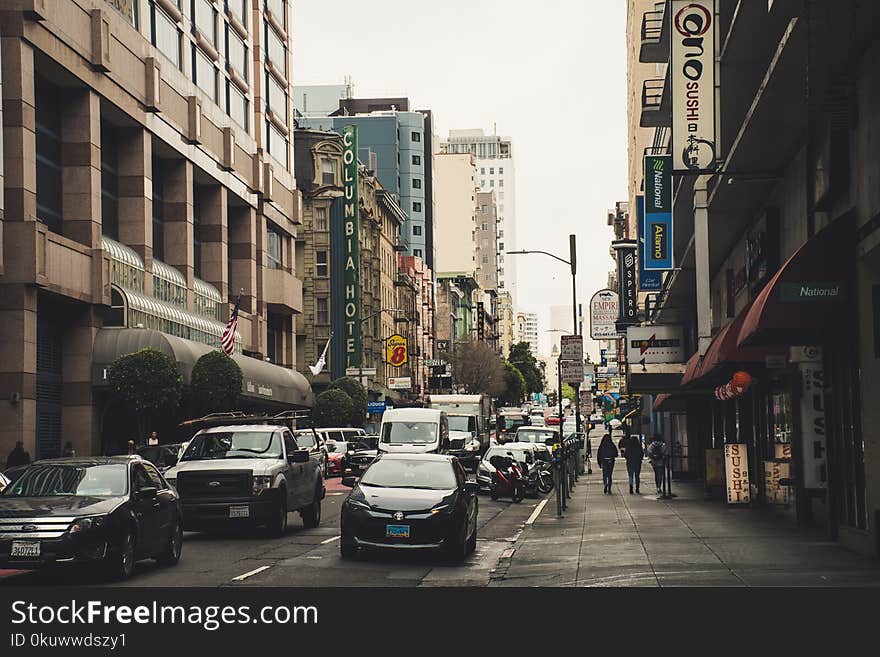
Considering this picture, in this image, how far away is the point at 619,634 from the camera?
849 cm

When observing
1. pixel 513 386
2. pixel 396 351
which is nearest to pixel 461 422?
pixel 396 351

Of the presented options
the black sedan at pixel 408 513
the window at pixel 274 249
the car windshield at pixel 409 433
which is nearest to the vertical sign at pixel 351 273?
the window at pixel 274 249

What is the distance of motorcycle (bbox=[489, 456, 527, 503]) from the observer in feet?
122

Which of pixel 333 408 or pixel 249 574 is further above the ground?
pixel 333 408

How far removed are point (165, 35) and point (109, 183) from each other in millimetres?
7635

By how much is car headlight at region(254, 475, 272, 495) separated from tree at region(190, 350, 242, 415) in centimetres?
2669

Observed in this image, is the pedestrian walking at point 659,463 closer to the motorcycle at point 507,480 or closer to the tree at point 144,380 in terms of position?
the motorcycle at point 507,480

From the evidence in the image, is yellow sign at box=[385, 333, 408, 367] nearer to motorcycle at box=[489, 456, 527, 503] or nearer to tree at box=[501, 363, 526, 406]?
motorcycle at box=[489, 456, 527, 503]

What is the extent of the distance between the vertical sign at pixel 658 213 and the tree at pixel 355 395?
4339 centimetres

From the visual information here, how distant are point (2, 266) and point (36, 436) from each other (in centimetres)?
686

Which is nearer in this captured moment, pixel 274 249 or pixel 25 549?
pixel 25 549

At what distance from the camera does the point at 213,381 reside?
5028cm

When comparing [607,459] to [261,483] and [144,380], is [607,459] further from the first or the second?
[261,483]

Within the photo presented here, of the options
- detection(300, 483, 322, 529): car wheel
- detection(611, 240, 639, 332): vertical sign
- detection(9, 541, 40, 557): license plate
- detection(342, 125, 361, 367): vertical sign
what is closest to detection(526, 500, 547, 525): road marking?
detection(300, 483, 322, 529): car wheel
